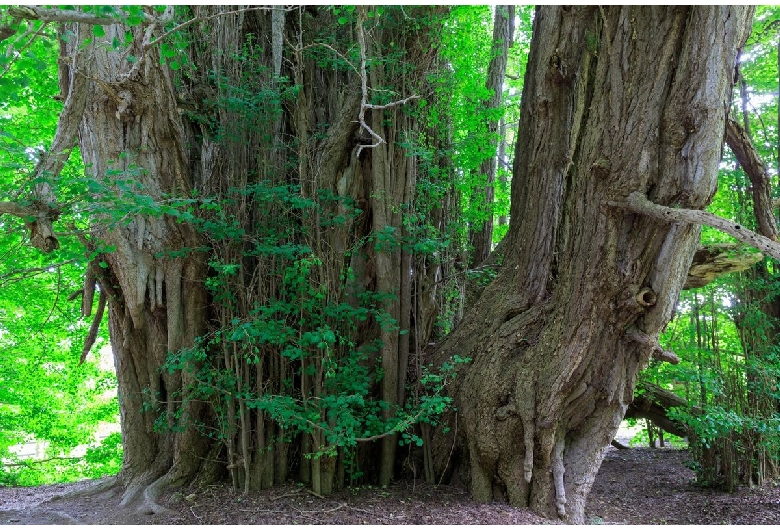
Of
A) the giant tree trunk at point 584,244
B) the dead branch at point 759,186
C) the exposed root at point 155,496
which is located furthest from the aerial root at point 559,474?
the exposed root at point 155,496

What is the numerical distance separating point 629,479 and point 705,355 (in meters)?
1.88

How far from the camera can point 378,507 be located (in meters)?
4.66

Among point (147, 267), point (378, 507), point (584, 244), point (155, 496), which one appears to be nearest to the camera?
point (584, 244)

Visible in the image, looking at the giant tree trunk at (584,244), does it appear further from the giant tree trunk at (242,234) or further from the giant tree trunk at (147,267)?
the giant tree trunk at (147,267)

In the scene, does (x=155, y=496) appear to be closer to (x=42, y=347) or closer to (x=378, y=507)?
(x=378, y=507)

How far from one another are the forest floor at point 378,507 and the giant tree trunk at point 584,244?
473mm

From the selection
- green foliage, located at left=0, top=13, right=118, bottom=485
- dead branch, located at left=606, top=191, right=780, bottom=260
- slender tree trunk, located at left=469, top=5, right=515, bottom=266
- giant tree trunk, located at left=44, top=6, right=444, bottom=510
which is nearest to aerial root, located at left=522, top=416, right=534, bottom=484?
giant tree trunk, located at left=44, top=6, right=444, bottom=510

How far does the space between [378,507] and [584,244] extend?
105 inches

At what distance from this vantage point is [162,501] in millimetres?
4793

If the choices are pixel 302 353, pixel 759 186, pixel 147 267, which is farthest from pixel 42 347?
pixel 759 186

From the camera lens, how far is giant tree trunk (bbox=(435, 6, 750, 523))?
12.2ft

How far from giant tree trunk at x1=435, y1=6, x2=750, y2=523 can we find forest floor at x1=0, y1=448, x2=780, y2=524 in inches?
18.6

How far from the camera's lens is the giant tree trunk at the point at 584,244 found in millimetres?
3707

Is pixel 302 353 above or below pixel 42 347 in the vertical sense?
above
